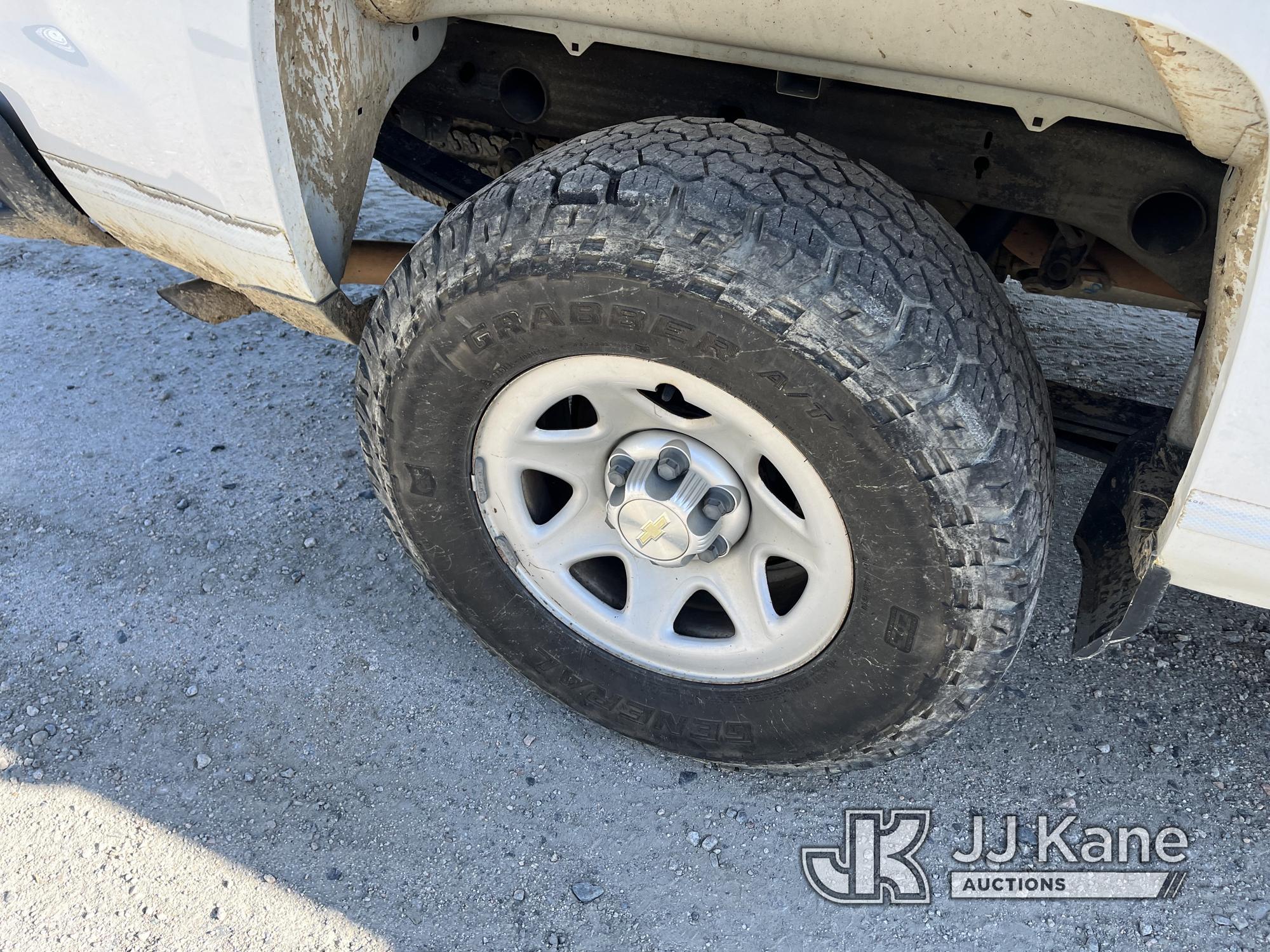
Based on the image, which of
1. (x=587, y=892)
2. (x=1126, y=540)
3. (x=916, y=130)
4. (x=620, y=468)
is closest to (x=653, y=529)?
(x=620, y=468)

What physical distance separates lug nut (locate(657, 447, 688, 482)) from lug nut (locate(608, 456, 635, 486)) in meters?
0.07

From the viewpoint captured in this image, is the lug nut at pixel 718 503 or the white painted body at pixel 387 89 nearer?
the white painted body at pixel 387 89

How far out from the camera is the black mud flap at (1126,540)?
1.46 meters

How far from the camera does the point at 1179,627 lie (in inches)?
90.1

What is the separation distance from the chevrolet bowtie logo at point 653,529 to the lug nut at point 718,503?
76 mm

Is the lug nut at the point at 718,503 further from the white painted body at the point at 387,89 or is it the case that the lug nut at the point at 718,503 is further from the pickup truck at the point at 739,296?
the white painted body at the point at 387,89

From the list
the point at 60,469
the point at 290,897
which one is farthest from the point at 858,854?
the point at 60,469

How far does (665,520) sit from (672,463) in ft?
0.36

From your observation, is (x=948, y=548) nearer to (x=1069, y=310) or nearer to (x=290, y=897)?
(x=290, y=897)

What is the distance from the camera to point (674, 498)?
1712 millimetres

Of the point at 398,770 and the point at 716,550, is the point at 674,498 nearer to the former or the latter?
the point at 716,550

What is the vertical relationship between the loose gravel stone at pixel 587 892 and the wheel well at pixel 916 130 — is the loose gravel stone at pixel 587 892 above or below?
below

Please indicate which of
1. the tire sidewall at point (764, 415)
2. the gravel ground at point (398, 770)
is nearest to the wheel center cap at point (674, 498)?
the tire sidewall at point (764, 415)

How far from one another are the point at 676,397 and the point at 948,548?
0.61 m
